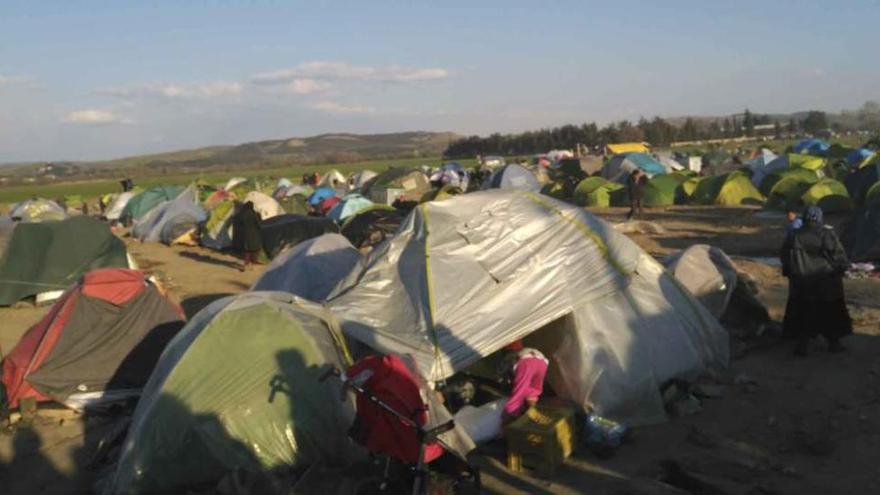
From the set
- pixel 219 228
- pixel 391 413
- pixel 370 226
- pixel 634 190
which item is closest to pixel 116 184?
pixel 219 228

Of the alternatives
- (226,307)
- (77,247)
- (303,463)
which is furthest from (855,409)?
(77,247)

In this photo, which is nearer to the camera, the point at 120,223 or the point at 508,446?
the point at 508,446

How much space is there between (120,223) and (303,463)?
32783 mm

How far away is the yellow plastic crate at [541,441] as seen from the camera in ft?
21.9

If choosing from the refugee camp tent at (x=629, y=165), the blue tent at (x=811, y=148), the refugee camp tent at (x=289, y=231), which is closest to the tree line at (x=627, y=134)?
the blue tent at (x=811, y=148)

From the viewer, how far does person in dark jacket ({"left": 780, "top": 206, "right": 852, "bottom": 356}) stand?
9.08 metres

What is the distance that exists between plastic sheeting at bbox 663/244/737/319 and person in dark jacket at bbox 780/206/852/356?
1055 mm

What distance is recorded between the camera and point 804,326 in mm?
9195

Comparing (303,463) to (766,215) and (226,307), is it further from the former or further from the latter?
(766,215)

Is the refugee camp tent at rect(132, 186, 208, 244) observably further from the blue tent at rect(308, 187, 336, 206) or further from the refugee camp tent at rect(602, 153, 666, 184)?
the refugee camp tent at rect(602, 153, 666, 184)

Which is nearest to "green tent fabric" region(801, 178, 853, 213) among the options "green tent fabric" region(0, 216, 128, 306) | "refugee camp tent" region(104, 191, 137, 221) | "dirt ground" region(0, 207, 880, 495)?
"dirt ground" region(0, 207, 880, 495)

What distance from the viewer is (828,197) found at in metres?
22.2

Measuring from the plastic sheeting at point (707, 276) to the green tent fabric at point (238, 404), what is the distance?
5.09 meters

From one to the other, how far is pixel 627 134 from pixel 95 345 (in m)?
70.9
